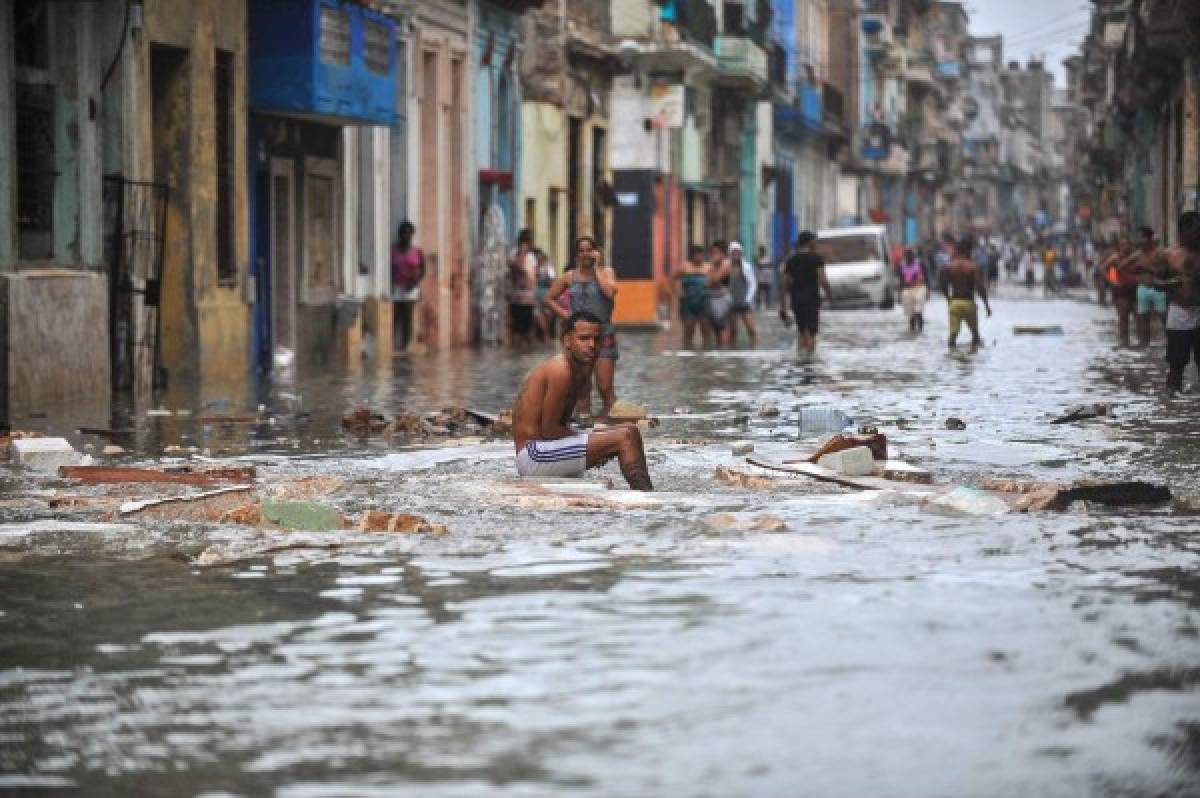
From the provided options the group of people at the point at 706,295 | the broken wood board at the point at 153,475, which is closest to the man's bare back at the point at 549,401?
the broken wood board at the point at 153,475

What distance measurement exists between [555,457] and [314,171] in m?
18.9

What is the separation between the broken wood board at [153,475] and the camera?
14.0 metres

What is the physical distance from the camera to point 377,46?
31.9 metres

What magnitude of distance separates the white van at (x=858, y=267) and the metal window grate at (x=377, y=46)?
89.1 ft

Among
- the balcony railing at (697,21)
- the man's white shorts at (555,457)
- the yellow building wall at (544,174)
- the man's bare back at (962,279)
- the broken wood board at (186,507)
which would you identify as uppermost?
the balcony railing at (697,21)

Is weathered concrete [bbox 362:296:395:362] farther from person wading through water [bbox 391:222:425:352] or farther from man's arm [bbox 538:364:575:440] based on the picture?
man's arm [bbox 538:364:575:440]

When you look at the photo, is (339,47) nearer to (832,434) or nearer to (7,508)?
(832,434)

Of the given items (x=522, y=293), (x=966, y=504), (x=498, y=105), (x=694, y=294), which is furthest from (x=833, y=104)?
(x=966, y=504)

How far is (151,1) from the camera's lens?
24.8m

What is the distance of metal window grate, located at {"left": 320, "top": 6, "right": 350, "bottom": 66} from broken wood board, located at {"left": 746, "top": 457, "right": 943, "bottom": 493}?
15.5 meters

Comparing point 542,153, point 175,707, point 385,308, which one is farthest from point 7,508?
point 542,153

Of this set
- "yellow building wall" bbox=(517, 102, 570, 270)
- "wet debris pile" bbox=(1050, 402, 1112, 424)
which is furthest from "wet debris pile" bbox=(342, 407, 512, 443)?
"yellow building wall" bbox=(517, 102, 570, 270)

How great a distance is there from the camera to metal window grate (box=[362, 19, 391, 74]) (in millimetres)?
31297

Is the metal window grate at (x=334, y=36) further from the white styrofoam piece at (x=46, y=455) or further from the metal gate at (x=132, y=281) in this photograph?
the white styrofoam piece at (x=46, y=455)
